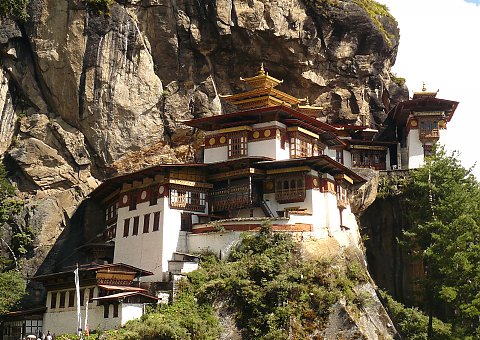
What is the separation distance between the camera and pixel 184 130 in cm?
5753

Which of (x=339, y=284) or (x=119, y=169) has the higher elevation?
(x=119, y=169)

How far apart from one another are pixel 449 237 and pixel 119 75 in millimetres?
25907

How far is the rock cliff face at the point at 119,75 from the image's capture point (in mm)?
54219

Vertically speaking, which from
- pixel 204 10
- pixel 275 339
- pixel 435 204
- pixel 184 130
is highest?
pixel 204 10

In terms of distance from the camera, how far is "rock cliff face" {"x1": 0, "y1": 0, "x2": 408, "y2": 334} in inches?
2135

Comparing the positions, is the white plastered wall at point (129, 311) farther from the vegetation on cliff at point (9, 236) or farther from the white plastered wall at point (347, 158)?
the white plastered wall at point (347, 158)

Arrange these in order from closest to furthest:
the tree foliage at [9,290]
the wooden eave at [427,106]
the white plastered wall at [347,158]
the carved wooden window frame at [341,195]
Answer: the tree foliage at [9,290] → the carved wooden window frame at [341,195] → the wooden eave at [427,106] → the white plastered wall at [347,158]

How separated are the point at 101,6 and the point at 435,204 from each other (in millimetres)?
27336

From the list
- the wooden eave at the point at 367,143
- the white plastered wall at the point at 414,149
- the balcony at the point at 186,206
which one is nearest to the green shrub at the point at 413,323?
the balcony at the point at 186,206

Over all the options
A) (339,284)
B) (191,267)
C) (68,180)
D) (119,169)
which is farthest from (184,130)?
(339,284)

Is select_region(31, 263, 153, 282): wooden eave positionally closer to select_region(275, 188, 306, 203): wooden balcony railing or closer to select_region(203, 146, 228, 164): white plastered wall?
select_region(275, 188, 306, 203): wooden balcony railing

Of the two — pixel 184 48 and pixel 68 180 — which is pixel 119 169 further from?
pixel 184 48

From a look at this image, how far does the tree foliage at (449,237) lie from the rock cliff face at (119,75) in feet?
53.8

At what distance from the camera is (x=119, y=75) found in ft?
181
